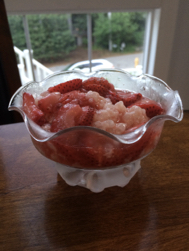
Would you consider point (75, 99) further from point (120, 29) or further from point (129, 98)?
point (120, 29)

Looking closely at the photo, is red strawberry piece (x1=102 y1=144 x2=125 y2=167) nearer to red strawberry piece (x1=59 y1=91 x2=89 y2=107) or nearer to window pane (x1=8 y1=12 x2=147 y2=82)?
red strawberry piece (x1=59 y1=91 x2=89 y2=107)

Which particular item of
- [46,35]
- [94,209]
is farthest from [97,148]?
[46,35]

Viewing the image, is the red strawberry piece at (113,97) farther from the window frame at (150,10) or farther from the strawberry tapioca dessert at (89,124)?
the window frame at (150,10)

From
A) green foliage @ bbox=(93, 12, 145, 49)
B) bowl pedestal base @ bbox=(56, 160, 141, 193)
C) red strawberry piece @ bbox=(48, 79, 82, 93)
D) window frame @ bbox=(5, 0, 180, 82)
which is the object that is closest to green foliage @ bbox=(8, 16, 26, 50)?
window frame @ bbox=(5, 0, 180, 82)

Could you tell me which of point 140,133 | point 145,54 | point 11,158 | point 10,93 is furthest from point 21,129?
point 145,54

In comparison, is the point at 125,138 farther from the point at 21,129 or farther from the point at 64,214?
the point at 21,129

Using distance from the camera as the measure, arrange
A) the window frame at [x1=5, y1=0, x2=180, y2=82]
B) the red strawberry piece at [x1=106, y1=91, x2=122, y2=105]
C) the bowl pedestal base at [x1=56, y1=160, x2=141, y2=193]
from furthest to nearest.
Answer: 1. the window frame at [x1=5, y1=0, x2=180, y2=82]
2. the red strawberry piece at [x1=106, y1=91, x2=122, y2=105]
3. the bowl pedestal base at [x1=56, y1=160, x2=141, y2=193]

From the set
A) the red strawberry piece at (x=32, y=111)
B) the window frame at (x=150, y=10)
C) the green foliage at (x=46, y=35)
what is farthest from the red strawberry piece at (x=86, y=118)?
the green foliage at (x=46, y=35)
